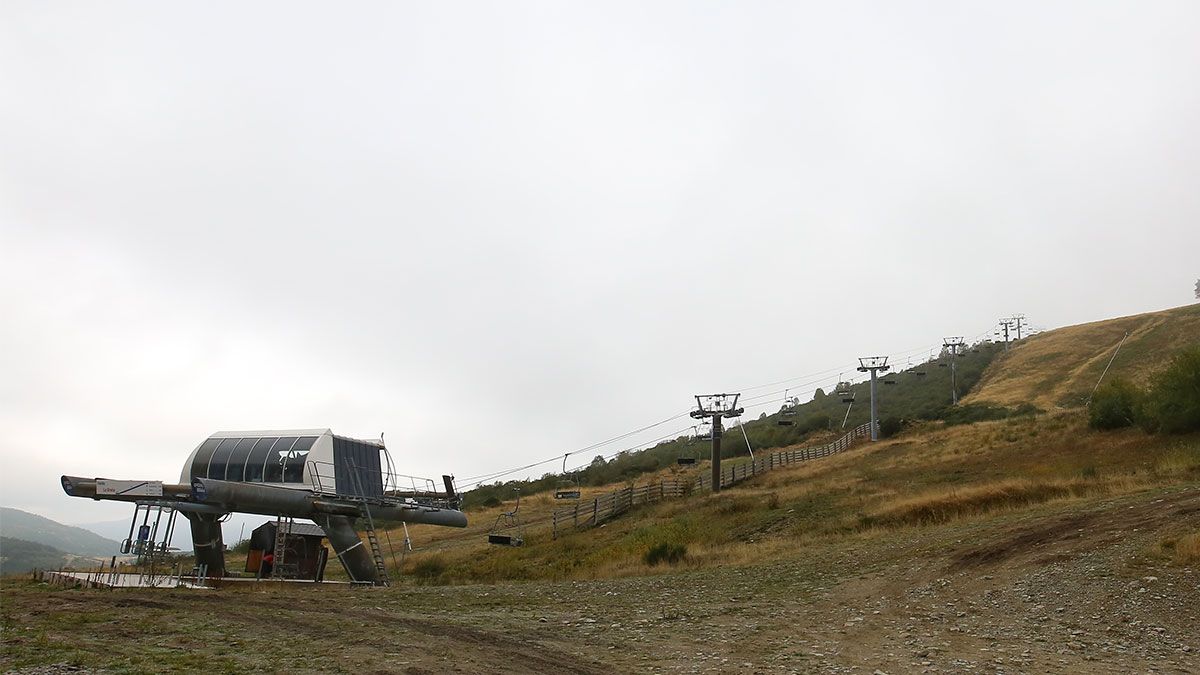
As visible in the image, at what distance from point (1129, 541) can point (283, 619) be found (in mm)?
19562

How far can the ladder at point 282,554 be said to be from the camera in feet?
89.7

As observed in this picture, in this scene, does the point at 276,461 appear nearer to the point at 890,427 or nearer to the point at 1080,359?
the point at 890,427

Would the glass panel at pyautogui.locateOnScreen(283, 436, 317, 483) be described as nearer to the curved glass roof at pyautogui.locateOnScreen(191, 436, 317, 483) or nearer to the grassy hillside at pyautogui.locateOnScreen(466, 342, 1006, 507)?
the curved glass roof at pyautogui.locateOnScreen(191, 436, 317, 483)

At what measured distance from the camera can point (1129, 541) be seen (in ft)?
62.2

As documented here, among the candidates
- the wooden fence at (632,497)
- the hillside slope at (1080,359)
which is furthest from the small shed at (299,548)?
the hillside slope at (1080,359)

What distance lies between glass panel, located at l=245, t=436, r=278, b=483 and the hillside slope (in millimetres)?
66221

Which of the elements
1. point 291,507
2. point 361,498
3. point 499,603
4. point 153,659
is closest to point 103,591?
point 291,507

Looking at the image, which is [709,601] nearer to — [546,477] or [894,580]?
[894,580]

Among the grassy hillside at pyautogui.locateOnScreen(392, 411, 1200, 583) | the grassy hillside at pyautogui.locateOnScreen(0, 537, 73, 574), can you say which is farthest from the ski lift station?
the grassy hillside at pyautogui.locateOnScreen(0, 537, 73, 574)

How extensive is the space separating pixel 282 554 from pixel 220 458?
5337 millimetres

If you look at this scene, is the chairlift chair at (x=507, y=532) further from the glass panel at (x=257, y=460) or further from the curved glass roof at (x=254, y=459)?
the glass panel at (x=257, y=460)

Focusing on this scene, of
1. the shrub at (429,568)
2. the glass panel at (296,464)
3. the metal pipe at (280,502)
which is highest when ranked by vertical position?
the glass panel at (296,464)

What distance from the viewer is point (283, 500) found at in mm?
26328

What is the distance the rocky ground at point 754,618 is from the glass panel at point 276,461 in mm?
5576
